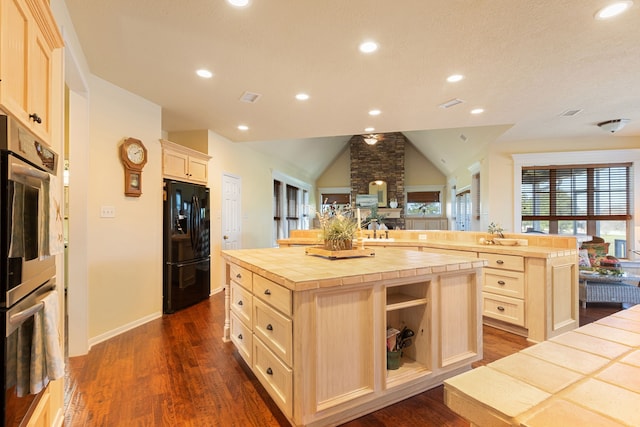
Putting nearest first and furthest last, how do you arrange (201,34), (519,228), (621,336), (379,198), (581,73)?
(621,336) < (201,34) < (581,73) < (519,228) < (379,198)

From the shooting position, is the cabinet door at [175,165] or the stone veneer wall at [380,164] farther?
the stone veneer wall at [380,164]

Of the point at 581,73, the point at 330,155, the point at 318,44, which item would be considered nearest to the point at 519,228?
the point at 581,73

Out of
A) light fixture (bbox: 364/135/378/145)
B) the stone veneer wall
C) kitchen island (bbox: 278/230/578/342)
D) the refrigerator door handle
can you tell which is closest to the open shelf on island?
kitchen island (bbox: 278/230/578/342)

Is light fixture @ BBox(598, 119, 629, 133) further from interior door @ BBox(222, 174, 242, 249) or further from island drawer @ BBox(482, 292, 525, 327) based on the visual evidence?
interior door @ BBox(222, 174, 242, 249)

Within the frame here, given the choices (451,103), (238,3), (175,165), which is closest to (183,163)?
(175,165)

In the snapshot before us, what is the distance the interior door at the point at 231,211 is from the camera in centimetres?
493

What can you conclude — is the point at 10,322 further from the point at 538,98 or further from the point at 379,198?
the point at 379,198

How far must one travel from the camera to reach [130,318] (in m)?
3.20

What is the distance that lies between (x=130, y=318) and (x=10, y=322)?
2.54 metres

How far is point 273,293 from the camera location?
1.73 m

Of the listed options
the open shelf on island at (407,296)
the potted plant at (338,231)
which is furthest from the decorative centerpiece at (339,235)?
the open shelf on island at (407,296)

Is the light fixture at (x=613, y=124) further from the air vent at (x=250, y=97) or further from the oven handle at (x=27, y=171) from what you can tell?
the oven handle at (x=27, y=171)

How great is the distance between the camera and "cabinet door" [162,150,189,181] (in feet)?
12.0

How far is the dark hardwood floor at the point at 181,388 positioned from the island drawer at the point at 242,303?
1.36 ft
